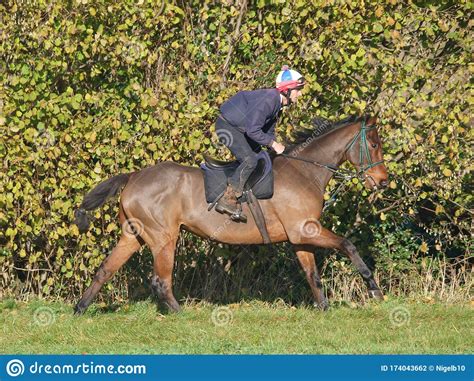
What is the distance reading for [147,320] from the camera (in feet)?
30.8

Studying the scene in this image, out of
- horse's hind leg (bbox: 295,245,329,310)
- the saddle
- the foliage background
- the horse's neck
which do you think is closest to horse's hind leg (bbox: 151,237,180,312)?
the saddle

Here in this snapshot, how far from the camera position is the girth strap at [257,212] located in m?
9.62

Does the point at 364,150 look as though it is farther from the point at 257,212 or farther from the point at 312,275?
the point at 312,275

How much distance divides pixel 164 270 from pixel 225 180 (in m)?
1.22

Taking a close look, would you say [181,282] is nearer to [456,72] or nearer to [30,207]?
[30,207]

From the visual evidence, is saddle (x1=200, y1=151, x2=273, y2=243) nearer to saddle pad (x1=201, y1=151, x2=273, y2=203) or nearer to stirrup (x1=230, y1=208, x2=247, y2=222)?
saddle pad (x1=201, y1=151, x2=273, y2=203)

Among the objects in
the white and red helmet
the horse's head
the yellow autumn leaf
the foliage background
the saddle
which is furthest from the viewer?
the yellow autumn leaf

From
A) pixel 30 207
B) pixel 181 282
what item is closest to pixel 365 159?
pixel 181 282

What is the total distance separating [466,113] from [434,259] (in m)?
2.58

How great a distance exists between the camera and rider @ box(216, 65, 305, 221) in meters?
9.25

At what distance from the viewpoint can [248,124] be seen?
30.4 feet

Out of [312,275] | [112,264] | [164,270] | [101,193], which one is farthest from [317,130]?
[112,264]

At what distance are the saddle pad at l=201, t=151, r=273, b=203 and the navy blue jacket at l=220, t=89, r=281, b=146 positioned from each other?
0.33 m

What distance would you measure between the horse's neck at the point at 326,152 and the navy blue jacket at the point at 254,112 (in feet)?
2.01
